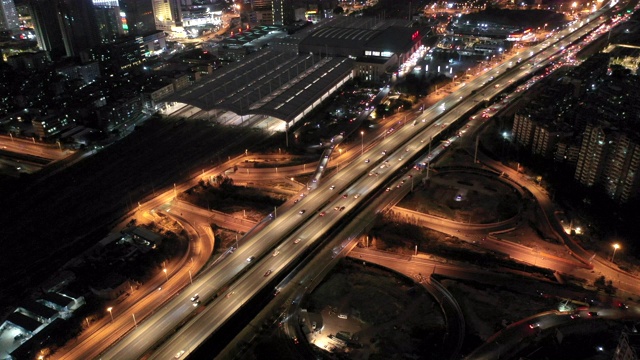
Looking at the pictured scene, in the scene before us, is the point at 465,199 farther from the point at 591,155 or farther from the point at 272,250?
the point at 272,250

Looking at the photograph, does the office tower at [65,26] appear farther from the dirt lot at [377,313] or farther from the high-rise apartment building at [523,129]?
the dirt lot at [377,313]

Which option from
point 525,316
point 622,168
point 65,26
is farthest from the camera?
point 65,26

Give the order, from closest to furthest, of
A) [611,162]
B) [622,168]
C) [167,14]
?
[622,168] → [611,162] → [167,14]

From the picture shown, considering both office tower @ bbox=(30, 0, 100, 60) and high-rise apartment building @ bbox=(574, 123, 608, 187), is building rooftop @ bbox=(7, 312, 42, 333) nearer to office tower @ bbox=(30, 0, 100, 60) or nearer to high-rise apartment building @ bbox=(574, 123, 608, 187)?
high-rise apartment building @ bbox=(574, 123, 608, 187)

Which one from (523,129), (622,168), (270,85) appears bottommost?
(523,129)

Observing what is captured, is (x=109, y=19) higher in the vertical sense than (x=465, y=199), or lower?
higher

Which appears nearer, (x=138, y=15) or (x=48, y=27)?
(x=48, y=27)

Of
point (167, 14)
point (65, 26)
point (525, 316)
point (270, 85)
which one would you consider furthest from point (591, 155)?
point (167, 14)
